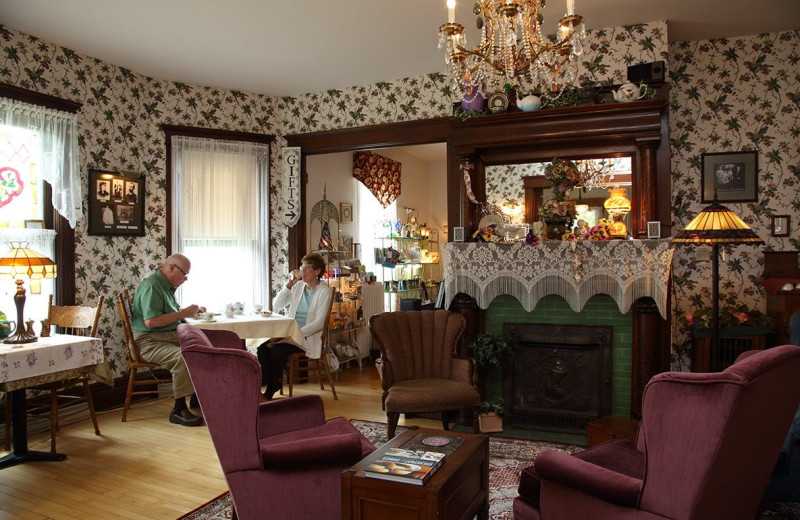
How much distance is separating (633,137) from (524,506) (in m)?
3.04

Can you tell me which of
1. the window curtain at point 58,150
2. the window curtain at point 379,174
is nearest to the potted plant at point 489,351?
the window curtain at point 58,150

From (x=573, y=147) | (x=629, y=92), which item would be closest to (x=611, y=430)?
(x=573, y=147)

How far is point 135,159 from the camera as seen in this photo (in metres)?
5.20

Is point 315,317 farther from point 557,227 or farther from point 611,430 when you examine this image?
point 611,430

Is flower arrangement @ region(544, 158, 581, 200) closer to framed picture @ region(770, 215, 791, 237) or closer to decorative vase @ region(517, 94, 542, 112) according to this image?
decorative vase @ region(517, 94, 542, 112)

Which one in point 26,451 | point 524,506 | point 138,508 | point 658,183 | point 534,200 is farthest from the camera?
point 534,200

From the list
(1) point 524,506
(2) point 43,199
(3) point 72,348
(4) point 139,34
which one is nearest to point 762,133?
(1) point 524,506

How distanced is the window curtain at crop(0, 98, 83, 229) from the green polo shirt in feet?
2.53

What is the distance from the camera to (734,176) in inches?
177

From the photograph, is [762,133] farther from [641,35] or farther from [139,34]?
[139,34]

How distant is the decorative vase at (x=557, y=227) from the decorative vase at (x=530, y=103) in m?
0.88

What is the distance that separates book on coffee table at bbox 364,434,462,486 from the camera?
6.70ft

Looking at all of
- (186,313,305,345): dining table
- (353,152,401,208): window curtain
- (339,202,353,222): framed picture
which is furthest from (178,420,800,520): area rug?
(353,152,401,208): window curtain

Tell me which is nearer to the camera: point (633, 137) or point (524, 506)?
point (524, 506)
